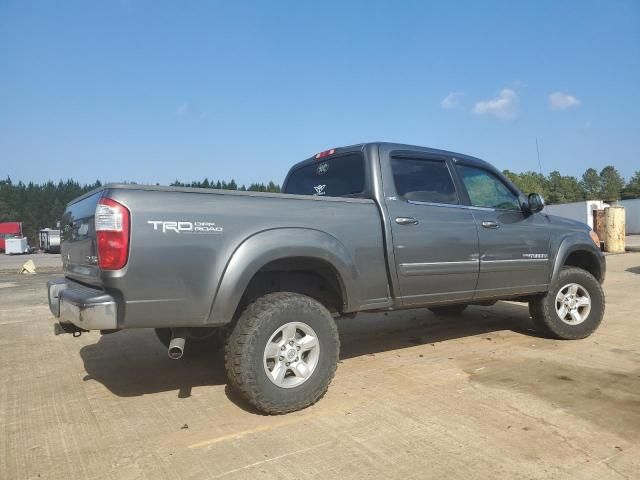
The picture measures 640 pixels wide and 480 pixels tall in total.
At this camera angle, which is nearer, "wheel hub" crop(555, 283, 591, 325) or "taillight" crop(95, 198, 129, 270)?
"taillight" crop(95, 198, 129, 270)

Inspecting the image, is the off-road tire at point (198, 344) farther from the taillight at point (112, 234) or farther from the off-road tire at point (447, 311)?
the off-road tire at point (447, 311)

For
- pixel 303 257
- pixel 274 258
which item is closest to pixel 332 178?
pixel 303 257

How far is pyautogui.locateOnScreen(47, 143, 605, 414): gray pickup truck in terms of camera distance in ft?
9.27

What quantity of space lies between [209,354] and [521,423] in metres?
2.99

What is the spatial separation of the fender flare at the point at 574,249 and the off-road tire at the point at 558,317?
0.14m

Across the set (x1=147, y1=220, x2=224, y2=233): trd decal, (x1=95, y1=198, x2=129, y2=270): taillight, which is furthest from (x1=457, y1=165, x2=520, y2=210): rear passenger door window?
(x1=95, y1=198, x2=129, y2=270): taillight

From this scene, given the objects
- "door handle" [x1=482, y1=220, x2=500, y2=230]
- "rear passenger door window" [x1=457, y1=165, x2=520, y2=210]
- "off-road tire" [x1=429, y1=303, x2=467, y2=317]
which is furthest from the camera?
"off-road tire" [x1=429, y1=303, x2=467, y2=317]

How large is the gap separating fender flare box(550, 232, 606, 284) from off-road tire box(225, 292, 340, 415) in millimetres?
2945

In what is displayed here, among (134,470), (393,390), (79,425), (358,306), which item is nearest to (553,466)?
(393,390)

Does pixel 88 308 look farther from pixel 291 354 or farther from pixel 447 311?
pixel 447 311

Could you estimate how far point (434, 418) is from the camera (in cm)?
313

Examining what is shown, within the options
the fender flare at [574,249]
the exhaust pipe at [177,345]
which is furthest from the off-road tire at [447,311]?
the exhaust pipe at [177,345]

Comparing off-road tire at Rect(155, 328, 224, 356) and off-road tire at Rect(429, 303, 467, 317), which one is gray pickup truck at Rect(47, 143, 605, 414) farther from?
off-road tire at Rect(429, 303, 467, 317)

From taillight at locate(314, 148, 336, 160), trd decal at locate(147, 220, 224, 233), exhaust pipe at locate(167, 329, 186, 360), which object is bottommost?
exhaust pipe at locate(167, 329, 186, 360)
